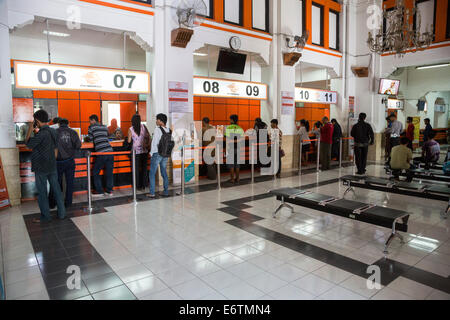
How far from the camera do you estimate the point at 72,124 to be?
35.5 ft

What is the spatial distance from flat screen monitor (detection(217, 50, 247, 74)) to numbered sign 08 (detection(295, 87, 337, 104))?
2.30 meters

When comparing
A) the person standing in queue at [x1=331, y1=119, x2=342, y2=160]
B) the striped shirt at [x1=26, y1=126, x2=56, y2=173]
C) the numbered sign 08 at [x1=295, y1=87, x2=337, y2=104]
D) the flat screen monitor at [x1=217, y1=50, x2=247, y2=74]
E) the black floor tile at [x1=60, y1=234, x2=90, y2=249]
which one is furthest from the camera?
the person standing in queue at [x1=331, y1=119, x2=342, y2=160]

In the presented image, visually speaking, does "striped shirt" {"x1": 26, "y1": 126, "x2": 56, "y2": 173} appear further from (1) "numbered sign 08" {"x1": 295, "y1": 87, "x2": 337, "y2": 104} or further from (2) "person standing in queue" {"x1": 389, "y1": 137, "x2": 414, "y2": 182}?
(1) "numbered sign 08" {"x1": 295, "y1": 87, "x2": 337, "y2": 104}

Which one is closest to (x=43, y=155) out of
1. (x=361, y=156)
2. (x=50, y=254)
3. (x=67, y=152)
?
(x=67, y=152)

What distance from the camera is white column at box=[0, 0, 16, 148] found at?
5430mm

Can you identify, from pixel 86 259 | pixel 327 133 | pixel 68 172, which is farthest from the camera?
pixel 327 133

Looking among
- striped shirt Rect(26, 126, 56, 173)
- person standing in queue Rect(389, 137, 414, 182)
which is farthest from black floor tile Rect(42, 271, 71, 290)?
person standing in queue Rect(389, 137, 414, 182)

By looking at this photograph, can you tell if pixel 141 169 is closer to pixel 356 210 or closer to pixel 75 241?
pixel 75 241

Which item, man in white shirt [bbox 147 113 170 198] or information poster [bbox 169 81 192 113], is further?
information poster [bbox 169 81 192 113]

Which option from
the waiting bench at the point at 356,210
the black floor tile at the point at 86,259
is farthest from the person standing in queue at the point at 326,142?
the black floor tile at the point at 86,259

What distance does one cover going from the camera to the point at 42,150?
4.67 m

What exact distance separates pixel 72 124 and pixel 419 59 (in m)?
12.0

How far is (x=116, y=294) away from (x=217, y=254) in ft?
4.11

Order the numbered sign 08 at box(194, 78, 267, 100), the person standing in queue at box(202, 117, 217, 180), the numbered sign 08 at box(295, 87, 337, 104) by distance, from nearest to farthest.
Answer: the numbered sign 08 at box(194, 78, 267, 100) → the person standing in queue at box(202, 117, 217, 180) → the numbered sign 08 at box(295, 87, 337, 104)
